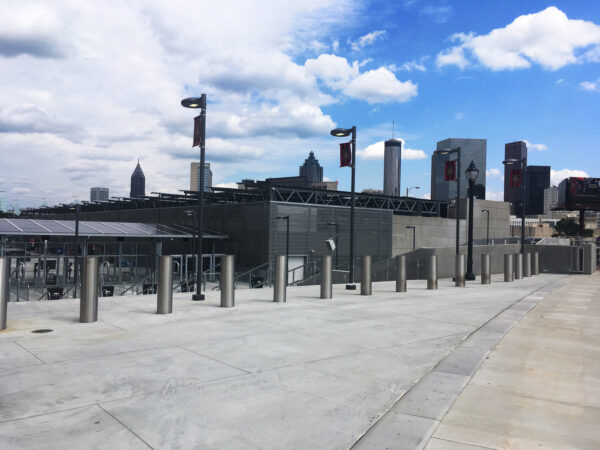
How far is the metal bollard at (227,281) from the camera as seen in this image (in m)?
12.1

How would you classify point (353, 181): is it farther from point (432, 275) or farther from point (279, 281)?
point (279, 281)

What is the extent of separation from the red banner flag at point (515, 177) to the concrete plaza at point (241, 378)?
17851 millimetres

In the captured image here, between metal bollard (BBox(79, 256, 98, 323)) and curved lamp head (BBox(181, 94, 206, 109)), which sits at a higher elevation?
curved lamp head (BBox(181, 94, 206, 109))

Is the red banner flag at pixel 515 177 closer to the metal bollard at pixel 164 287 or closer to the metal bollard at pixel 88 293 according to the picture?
the metal bollard at pixel 164 287

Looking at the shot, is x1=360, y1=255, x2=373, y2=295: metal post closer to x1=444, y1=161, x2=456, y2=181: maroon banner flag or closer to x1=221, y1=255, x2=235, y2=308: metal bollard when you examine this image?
x1=221, y1=255, x2=235, y2=308: metal bollard

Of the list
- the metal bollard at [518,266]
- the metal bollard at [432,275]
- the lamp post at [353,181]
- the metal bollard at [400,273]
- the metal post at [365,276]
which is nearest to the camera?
the metal post at [365,276]

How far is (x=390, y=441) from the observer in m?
4.09

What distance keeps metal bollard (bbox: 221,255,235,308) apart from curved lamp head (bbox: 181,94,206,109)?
4.63 m

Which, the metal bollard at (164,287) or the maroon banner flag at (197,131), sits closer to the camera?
the metal bollard at (164,287)

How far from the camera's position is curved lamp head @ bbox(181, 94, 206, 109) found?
13.4m

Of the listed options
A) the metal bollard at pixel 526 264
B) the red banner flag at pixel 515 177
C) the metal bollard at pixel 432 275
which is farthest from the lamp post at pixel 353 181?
the metal bollard at pixel 526 264

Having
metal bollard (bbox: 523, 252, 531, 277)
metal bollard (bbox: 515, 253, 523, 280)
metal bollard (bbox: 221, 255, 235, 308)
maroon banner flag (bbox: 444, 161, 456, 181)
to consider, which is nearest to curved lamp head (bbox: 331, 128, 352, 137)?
metal bollard (bbox: 221, 255, 235, 308)

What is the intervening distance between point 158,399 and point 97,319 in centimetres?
547

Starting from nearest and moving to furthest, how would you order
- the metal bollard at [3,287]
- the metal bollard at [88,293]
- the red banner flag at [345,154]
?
the metal bollard at [3,287] → the metal bollard at [88,293] → the red banner flag at [345,154]
